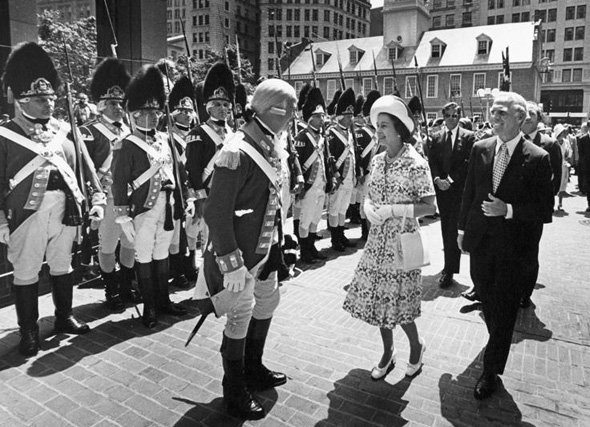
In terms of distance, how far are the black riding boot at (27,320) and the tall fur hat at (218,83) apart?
3049 mm

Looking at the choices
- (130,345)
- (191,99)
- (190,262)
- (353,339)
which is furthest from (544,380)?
(191,99)

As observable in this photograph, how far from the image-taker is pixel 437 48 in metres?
55.9

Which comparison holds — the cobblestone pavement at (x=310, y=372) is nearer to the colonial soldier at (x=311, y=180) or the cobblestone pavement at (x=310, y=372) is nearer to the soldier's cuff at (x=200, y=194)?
the soldier's cuff at (x=200, y=194)

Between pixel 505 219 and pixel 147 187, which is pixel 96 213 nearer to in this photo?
pixel 147 187

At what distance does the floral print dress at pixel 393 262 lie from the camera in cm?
401

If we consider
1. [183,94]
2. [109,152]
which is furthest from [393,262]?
[183,94]

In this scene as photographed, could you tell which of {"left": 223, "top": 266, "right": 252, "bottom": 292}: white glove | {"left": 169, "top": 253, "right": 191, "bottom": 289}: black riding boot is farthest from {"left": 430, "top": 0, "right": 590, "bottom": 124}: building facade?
{"left": 223, "top": 266, "right": 252, "bottom": 292}: white glove

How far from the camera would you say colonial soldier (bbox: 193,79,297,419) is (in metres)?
3.34

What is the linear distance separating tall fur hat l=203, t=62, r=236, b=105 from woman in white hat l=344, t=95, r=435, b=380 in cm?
269

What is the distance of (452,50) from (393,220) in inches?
2238

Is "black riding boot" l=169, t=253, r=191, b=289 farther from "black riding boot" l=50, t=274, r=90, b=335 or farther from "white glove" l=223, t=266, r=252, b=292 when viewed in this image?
"white glove" l=223, t=266, r=252, b=292

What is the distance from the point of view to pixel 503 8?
83188 mm

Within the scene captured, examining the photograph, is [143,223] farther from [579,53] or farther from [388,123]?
[579,53]

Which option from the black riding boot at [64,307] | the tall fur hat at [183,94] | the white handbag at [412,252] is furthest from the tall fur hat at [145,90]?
the white handbag at [412,252]
